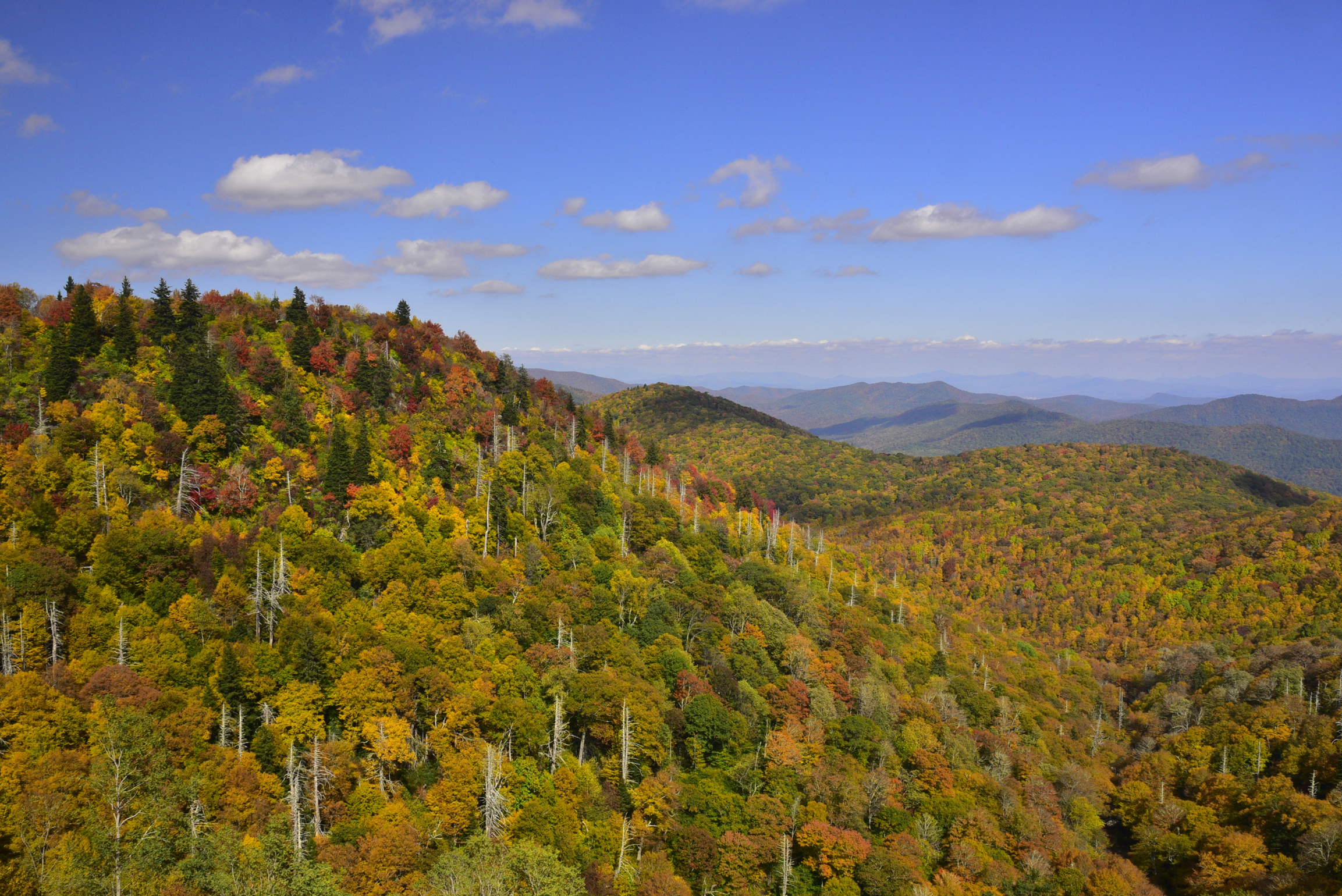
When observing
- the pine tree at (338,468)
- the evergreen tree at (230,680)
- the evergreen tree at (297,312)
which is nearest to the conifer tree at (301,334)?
the evergreen tree at (297,312)

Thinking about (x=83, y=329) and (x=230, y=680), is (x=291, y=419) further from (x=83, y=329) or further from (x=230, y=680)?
(x=230, y=680)

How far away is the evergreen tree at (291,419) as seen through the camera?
63.3m

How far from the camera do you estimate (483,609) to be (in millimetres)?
54812

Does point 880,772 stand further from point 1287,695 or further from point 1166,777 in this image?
point 1287,695

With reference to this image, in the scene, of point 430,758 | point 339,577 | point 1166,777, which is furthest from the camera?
point 1166,777

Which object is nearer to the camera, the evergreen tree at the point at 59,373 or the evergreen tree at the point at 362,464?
the evergreen tree at the point at 59,373

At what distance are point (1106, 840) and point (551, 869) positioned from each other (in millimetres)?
53705

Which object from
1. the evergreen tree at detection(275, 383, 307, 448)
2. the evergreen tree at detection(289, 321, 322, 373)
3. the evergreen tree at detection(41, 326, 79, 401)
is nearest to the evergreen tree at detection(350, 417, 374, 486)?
the evergreen tree at detection(275, 383, 307, 448)

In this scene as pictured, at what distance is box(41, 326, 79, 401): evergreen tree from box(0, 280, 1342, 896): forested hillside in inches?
10.8

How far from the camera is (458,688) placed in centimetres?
4619

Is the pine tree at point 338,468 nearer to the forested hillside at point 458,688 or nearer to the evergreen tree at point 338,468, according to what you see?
the evergreen tree at point 338,468

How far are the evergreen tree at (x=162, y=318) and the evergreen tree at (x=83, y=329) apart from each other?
425 cm

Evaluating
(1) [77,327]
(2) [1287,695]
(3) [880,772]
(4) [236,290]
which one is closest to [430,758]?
(3) [880,772]

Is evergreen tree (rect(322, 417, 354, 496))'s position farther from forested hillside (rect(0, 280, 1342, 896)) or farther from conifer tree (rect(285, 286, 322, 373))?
conifer tree (rect(285, 286, 322, 373))
